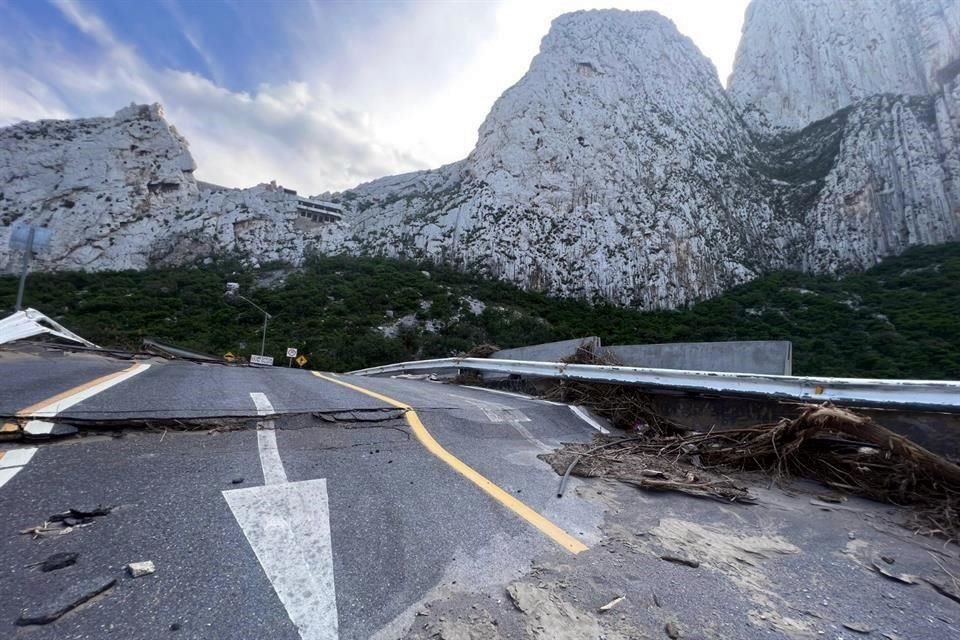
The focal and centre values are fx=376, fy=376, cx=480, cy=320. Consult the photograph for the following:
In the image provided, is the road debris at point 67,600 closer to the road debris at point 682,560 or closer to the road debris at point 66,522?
the road debris at point 66,522

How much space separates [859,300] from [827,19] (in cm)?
5210

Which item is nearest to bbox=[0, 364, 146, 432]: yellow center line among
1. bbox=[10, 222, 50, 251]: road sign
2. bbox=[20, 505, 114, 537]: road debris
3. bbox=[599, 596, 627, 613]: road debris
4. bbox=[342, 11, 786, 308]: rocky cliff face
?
bbox=[20, 505, 114, 537]: road debris

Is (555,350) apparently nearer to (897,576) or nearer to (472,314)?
(897,576)

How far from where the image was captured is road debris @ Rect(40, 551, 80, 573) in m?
1.47

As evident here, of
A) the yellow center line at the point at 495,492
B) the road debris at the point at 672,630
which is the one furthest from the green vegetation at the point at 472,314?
the road debris at the point at 672,630

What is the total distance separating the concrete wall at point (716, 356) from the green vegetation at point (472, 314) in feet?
88.3

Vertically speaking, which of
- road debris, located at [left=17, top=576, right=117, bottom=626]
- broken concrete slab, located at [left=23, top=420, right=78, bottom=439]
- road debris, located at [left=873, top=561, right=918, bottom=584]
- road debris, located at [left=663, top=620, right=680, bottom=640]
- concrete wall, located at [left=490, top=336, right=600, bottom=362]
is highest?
concrete wall, located at [left=490, top=336, right=600, bottom=362]

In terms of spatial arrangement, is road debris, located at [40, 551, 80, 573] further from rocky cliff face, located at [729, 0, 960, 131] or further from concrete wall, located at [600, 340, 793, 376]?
rocky cliff face, located at [729, 0, 960, 131]

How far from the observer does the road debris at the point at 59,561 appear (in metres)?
1.47

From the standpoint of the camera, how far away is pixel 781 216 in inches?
1935

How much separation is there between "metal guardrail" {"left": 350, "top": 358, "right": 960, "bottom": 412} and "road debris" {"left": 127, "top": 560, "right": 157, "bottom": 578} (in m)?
4.73

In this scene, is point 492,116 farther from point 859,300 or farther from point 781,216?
point 859,300

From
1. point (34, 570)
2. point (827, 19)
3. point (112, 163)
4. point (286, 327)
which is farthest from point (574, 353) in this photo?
point (827, 19)

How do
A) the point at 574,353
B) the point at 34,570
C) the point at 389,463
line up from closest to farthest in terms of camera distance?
1. the point at 34,570
2. the point at 389,463
3. the point at 574,353
